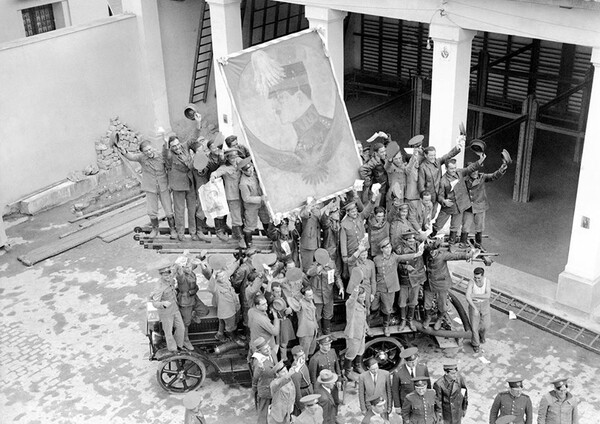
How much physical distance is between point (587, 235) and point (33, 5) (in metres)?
18.5

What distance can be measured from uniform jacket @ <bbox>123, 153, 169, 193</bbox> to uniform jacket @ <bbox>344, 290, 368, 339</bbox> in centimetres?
364

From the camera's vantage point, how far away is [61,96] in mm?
19359

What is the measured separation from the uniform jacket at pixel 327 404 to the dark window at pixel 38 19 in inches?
713

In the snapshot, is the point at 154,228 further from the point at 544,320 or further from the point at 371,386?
the point at 544,320

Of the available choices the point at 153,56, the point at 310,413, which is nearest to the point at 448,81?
the point at 310,413

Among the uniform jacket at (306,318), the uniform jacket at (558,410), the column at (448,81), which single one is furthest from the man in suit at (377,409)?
the column at (448,81)

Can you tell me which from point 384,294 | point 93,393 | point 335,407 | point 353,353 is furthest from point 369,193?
point 93,393

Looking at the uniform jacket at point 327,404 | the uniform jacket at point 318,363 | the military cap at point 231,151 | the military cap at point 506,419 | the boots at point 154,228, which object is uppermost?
the military cap at point 231,151

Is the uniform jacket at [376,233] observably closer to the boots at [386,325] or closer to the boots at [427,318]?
the boots at [386,325]

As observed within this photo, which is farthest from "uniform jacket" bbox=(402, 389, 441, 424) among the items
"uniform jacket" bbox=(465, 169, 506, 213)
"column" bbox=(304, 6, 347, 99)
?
"column" bbox=(304, 6, 347, 99)

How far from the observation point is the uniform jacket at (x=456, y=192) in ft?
42.2

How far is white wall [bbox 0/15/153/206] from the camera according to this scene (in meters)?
18.5

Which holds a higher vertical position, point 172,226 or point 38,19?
point 38,19

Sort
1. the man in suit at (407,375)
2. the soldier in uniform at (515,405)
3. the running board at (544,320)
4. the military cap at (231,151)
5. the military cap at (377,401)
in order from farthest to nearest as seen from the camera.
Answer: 1. the running board at (544,320)
2. the military cap at (231,151)
3. the man in suit at (407,375)
4. the soldier in uniform at (515,405)
5. the military cap at (377,401)
